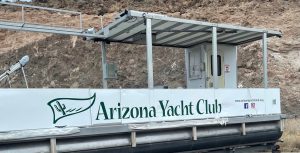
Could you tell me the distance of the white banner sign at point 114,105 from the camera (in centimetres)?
646

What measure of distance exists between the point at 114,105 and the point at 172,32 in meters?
3.48

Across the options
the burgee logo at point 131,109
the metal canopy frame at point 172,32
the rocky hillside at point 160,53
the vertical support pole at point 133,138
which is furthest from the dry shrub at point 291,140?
the rocky hillside at point 160,53

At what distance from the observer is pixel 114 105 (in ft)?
24.6

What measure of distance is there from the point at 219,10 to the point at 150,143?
899 inches

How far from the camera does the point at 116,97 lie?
24.6 ft

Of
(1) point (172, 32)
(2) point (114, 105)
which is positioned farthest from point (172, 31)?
(2) point (114, 105)

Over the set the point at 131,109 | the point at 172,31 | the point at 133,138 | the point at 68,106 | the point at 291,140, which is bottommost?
the point at 291,140

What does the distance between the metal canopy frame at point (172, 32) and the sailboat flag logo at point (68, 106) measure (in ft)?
4.78

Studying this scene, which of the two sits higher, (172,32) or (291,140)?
(172,32)

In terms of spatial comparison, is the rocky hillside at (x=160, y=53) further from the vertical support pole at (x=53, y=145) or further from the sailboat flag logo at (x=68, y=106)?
the vertical support pole at (x=53, y=145)

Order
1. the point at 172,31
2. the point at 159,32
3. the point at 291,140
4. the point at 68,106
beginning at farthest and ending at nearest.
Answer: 1. the point at 291,140
2. the point at 159,32
3. the point at 172,31
4. the point at 68,106

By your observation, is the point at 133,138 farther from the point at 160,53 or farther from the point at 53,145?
the point at 160,53

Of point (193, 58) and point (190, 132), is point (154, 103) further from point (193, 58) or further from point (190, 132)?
point (193, 58)

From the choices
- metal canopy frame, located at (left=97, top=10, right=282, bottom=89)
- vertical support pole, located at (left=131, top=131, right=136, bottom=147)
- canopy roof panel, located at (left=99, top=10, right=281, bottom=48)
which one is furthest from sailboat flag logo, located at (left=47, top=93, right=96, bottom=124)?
canopy roof panel, located at (left=99, top=10, right=281, bottom=48)
